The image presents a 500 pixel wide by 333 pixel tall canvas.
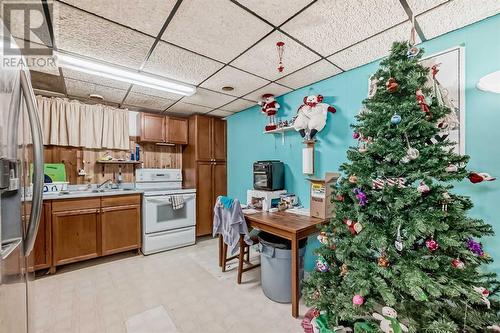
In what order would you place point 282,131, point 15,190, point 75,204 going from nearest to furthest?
point 15,190
point 75,204
point 282,131

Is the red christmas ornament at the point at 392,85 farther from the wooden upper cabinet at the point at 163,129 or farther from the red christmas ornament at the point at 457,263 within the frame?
the wooden upper cabinet at the point at 163,129

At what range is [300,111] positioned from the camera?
8.39ft

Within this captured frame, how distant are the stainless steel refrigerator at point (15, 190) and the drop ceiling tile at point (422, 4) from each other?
2077mm

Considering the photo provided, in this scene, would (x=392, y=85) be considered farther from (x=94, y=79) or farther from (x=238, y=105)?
(x=94, y=79)

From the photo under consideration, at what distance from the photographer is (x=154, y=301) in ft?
6.66

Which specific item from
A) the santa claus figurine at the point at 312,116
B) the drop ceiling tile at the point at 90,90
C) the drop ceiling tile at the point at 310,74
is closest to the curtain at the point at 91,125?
the drop ceiling tile at the point at 90,90

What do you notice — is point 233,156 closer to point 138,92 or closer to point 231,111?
point 231,111

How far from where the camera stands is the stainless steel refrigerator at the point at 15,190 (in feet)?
2.42

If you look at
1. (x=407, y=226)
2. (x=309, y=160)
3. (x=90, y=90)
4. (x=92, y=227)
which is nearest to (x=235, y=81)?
(x=309, y=160)

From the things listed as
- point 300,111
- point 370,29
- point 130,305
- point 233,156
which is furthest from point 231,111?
point 130,305

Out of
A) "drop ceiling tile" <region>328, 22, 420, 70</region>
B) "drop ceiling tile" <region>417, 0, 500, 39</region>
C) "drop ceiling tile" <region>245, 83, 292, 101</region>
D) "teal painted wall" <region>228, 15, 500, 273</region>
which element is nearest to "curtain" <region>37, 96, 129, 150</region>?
"teal painted wall" <region>228, 15, 500, 273</region>

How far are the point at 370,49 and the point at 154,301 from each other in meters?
3.07

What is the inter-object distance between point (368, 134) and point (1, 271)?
5.84 feet

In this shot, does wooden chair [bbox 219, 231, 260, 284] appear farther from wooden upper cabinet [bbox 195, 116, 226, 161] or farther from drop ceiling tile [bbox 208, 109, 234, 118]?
drop ceiling tile [bbox 208, 109, 234, 118]
